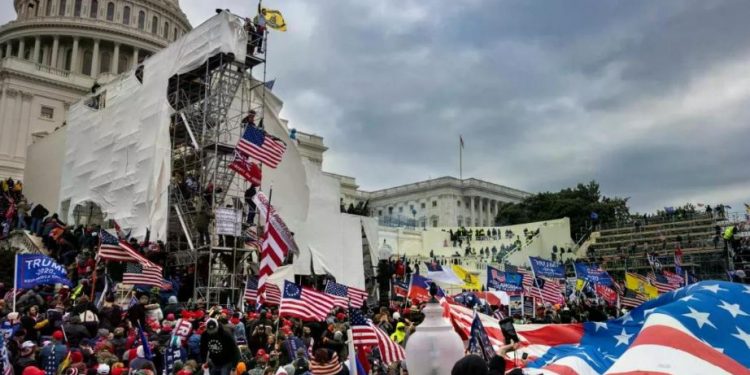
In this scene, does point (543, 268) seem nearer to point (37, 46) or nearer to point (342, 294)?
point (342, 294)

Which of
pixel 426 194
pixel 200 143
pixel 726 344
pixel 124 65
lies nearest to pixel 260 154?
pixel 200 143

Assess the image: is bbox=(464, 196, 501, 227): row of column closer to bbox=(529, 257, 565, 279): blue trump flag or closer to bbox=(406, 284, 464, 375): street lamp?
bbox=(529, 257, 565, 279): blue trump flag

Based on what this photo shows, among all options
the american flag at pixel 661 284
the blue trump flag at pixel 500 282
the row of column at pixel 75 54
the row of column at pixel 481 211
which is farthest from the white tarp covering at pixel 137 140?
the row of column at pixel 481 211

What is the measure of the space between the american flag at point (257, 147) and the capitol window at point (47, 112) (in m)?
49.3

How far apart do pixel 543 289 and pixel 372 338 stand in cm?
1262

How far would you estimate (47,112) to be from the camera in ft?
204

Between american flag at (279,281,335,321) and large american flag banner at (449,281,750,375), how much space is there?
2809 mm

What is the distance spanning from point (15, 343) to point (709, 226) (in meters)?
49.9

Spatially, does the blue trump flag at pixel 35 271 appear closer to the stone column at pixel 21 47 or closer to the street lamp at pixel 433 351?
the street lamp at pixel 433 351

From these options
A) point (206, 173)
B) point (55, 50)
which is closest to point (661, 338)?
point (206, 173)

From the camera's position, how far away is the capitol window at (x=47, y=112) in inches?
2433

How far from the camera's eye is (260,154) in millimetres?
21359

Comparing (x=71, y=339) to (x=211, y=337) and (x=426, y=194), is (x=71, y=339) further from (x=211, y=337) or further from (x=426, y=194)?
(x=426, y=194)

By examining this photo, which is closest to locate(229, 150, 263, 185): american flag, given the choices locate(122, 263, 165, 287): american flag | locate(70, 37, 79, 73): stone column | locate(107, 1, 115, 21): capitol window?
locate(122, 263, 165, 287): american flag
